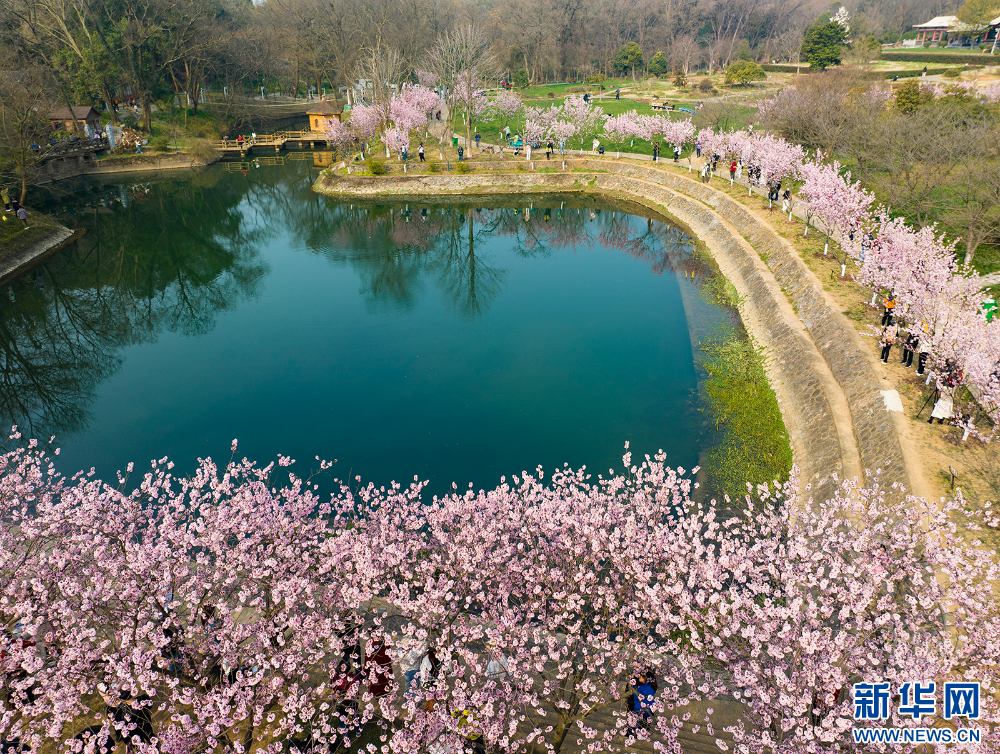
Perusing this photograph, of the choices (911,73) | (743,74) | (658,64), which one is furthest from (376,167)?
(658,64)

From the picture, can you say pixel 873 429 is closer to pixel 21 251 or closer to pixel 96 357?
pixel 96 357

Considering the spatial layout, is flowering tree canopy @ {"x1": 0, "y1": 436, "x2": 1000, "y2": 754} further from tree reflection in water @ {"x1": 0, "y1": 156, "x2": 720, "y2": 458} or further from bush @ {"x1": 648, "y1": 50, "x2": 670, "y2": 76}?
bush @ {"x1": 648, "y1": 50, "x2": 670, "y2": 76}

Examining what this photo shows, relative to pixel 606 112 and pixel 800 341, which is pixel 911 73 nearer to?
pixel 606 112

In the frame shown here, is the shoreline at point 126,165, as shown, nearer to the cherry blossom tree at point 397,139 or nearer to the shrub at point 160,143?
the shrub at point 160,143

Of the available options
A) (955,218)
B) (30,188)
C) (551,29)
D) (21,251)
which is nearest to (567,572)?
(955,218)

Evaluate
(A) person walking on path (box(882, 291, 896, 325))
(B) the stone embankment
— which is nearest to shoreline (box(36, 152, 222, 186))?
(B) the stone embankment
